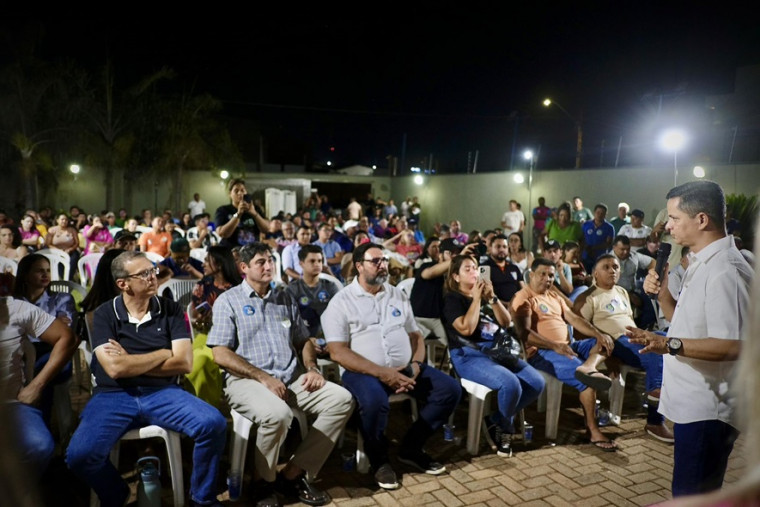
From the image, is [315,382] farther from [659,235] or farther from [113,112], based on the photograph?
[113,112]

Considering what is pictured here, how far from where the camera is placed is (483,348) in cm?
421

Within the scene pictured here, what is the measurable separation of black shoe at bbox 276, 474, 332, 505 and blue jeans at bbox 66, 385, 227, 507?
0.44 m

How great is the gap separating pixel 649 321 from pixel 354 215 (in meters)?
9.83

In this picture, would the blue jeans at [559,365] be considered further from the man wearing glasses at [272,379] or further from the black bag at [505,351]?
the man wearing glasses at [272,379]

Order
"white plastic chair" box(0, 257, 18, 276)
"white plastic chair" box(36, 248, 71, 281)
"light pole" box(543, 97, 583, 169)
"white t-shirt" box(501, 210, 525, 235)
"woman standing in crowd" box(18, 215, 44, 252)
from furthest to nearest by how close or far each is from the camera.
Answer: "light pole" box(543, 97, 583, 169), "white t-shirt" box(501, 210, 525, 235), "woman standing in crowd" box(18, 215, 44, 252), "white plastic chair" box(36, 248, 71, 281), "white plastic chair" box(0, 257, 18, 276)

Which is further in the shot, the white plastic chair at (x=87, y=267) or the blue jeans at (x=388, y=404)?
the white plastic chair at (x=87, y=267)

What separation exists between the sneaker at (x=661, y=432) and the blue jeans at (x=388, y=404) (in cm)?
172

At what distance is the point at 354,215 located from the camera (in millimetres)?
14945

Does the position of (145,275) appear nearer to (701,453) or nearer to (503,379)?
(503,379)

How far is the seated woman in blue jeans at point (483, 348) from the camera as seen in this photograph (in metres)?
3.89

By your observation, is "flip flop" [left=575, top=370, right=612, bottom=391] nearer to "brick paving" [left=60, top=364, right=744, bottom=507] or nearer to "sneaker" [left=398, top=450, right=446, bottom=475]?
"brick paving" [left=60, top=364, right=744, bottom=507]

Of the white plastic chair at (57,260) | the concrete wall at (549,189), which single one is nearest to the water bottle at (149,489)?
the white plastic chair at (57,260)

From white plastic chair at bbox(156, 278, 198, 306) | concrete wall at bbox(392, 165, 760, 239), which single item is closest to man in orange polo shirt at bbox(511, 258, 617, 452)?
white plastic chair at bbox(156, 278, 198, 306)

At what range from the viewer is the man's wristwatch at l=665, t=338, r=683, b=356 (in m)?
2.20
